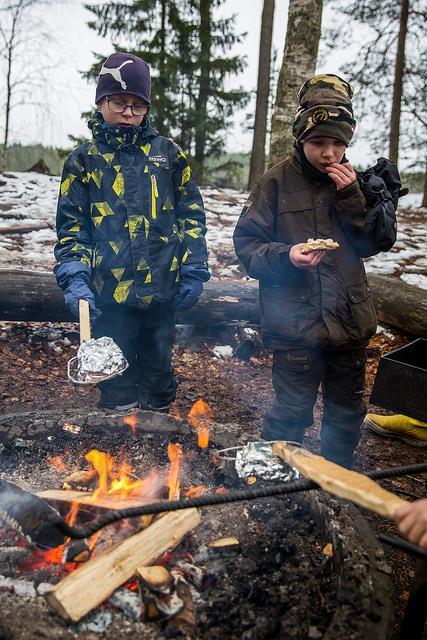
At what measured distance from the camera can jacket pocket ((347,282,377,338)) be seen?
2908 millimetres

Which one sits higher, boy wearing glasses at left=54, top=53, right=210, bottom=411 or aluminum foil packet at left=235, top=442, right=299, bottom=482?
boy wearing glasses at left=54, top=53, right=210, bottom=411

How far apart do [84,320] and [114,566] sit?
1333 mm

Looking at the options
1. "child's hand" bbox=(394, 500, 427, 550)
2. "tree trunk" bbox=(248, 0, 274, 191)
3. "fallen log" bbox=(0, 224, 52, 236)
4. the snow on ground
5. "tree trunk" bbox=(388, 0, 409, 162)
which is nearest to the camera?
"child's hand" bbox=(394, 500, 427, 550)

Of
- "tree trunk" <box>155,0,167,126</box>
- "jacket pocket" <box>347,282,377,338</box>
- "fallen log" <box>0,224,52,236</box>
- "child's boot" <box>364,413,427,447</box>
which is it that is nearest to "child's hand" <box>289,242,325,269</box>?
"jacket pocket" <box>347,282,377,338</box>

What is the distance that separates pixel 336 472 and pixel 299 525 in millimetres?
853

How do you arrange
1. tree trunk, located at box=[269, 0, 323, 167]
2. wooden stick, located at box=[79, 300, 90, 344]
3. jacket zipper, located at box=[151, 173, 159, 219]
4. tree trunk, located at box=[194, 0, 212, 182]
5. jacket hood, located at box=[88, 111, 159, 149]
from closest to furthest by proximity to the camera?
wooden stick, located at box=[79, 300, 90, 344]
jacket hood, located at box=[88, 111, 159, 149]
jacket zipper, located at box=[151, 173, 159, 219]
tree trunk, located at box=[269, 0, 323, 167]
tree trunk, located at box=[194, 0, 212, 182]

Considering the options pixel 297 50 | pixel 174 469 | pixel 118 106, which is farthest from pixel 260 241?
pixel 297 50

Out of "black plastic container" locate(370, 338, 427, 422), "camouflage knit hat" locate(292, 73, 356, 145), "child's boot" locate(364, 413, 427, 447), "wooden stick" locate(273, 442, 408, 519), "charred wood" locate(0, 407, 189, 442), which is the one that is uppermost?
"camouflage knit hat" locate(292, 73, 356, 145)

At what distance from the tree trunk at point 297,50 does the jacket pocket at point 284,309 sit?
3797 millimetres

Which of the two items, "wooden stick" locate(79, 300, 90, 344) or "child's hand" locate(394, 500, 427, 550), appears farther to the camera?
"wooden stick" locate(79, 300, 90, 344)

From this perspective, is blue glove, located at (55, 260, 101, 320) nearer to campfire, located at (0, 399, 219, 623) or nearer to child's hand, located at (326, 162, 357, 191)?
campfire, located at (0, 399, 219, 623)

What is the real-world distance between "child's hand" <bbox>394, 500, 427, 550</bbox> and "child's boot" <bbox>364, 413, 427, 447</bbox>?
2801 mm

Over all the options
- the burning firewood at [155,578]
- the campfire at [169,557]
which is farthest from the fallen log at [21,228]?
the burning firewood at [155,578]

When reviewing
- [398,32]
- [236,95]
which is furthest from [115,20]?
[398,32]
